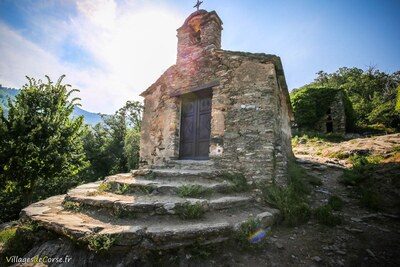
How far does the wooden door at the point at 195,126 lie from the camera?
6309 millimetres

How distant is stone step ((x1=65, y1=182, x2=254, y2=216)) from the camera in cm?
318

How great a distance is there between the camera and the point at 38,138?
18.8 feet

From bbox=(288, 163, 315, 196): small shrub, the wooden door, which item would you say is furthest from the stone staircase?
the wooden door

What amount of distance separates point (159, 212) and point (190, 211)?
1.72ft

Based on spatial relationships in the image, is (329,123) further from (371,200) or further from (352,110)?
(371,200)

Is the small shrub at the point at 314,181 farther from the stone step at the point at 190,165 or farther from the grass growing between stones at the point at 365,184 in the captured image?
the stone step at the point at 190,165

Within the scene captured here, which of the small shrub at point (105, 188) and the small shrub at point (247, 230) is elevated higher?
the small shrub at point (105, 188)

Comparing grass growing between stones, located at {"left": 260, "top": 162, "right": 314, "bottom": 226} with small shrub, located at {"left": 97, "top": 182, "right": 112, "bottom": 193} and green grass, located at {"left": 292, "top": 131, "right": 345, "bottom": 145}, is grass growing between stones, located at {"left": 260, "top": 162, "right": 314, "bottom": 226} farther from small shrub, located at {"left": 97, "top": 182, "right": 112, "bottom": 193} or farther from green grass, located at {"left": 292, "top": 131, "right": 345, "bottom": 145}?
green grass, located at {"left": 292, "top": 131, "right": 345, "bottom": 145}

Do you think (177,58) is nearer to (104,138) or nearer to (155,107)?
(155,107)

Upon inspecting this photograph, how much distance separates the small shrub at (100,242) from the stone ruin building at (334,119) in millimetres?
18475

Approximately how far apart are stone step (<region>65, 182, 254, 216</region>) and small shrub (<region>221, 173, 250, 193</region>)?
0.91 ft

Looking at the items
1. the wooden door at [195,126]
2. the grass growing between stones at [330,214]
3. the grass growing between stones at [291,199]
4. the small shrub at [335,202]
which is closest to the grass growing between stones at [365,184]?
the small shrub at [335,202]

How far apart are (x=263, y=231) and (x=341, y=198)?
102 inches

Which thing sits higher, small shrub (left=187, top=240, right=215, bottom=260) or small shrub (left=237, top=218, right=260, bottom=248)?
small shrub (left=237, top=218, right=260, bottom=248)
